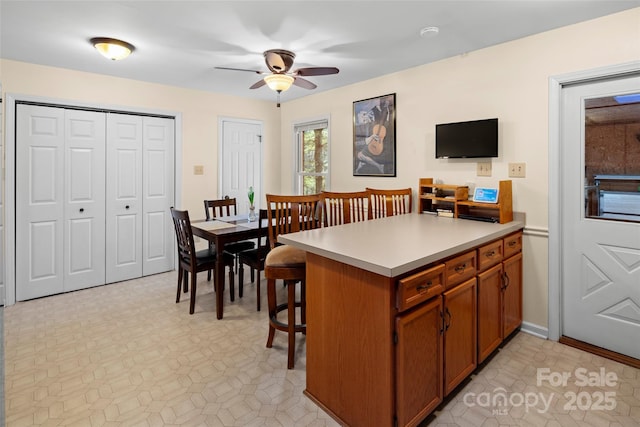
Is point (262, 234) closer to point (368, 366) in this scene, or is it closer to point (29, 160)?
point (368, 366)

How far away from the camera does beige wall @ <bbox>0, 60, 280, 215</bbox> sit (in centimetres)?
340

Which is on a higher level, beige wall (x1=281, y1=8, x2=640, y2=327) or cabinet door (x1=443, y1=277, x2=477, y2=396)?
beige wall (x1=281, y1=8, x2=640, y2=327)

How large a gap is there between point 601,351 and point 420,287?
6.05 feet

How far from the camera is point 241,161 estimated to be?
16.4ft

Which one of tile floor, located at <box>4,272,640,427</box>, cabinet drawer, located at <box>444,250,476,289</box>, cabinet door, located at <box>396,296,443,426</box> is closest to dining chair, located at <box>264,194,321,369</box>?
tile floor, located at <box>4,272,640,427</box>


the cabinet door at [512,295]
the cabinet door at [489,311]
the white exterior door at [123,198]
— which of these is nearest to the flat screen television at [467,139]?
the cabinet door at [512,295]

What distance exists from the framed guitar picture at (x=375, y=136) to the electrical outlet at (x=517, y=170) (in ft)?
3.97

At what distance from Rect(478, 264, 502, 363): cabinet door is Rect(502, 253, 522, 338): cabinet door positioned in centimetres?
11

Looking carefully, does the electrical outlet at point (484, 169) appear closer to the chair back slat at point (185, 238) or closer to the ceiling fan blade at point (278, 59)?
the ceiling fan blade at point (278, 59)

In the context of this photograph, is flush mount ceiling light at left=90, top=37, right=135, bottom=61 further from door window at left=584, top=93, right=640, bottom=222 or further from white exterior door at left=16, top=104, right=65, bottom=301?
door window at left=584, top=93, right=640, bottom=222

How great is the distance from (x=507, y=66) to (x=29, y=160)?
14.6ft

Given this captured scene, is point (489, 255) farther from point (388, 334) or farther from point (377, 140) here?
point (377, 140)

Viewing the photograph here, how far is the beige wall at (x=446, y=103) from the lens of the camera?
98.0 inches

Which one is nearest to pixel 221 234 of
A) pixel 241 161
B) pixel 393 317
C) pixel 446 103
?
pixel 393 317
